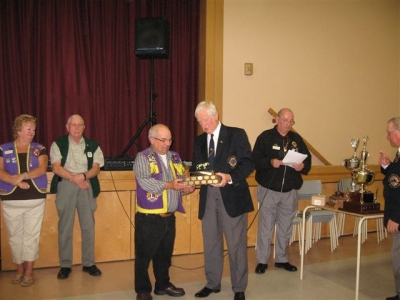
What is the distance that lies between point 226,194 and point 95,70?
2848 millimetres

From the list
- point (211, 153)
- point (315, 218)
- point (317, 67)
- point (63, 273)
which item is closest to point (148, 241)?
point (211, 153)

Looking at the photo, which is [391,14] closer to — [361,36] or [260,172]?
[361,36]

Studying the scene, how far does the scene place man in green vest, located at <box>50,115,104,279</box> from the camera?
4058 mm

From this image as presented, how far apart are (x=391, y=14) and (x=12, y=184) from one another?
6.26m

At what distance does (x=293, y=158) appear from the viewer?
400 centimetres

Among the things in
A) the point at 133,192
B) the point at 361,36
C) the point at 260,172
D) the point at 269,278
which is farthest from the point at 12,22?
the point at 361,36

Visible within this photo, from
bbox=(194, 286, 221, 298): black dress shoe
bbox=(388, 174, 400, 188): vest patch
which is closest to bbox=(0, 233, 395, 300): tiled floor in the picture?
bbox=(194, 286, 221, 298): black dress shoe

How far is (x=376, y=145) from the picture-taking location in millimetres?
7039

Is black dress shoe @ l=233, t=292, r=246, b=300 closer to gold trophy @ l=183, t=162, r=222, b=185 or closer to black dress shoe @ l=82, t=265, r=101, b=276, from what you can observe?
gold trophy @ l=183, t=162, r=222, b=185

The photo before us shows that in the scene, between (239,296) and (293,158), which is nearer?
(239,296)

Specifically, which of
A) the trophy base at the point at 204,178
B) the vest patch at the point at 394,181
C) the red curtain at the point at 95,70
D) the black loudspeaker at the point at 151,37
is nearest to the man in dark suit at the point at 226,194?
the trophy base at the point at 204,178

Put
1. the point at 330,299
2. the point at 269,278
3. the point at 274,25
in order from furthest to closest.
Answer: the point at 274,25
the point at 269,278
the point at 330,299

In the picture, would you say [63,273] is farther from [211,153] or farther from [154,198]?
[211,153]

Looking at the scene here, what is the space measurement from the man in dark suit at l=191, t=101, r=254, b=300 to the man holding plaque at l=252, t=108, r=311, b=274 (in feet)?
2.92
